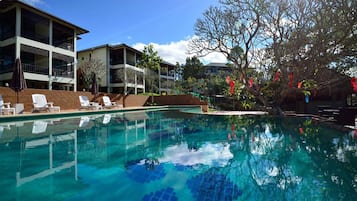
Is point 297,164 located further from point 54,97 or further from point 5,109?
point 54,97

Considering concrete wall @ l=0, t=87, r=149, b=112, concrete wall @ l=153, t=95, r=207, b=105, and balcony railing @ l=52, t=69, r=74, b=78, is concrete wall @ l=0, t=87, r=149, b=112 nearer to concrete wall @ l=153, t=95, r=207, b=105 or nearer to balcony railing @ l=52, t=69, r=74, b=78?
balcony railing @ l=52, t=69, r=74, b=78

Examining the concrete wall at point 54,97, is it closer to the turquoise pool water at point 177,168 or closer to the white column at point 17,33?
the white column at point 17,33

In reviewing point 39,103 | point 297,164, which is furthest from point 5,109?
point 297,164

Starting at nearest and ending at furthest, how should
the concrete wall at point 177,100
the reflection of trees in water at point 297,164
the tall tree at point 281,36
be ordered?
1. the reflection of trees in water at point 297,164
2. the tall tree at point 281,36
3. the concrete wall at point 177,100

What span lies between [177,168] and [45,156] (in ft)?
9.92

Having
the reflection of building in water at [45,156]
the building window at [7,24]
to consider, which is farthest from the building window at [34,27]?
the reflection of building in water at [45,156]

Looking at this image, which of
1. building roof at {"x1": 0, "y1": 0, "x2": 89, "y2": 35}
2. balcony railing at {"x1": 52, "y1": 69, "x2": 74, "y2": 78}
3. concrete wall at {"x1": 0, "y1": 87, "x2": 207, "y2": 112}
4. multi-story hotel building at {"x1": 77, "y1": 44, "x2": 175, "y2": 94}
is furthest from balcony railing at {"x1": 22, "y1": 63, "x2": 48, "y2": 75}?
multi-story hotel building at {"x1": 77, "y1": 44, "x2": 175, "y2": 94}

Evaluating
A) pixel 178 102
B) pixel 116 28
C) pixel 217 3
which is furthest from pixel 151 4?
pixel 178 102

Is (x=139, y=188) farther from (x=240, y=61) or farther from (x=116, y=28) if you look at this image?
(x=116, y=28)

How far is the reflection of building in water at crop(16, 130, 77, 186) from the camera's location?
369 centimetres

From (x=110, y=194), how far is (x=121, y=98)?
64.9 feet

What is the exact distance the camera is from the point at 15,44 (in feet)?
54.8

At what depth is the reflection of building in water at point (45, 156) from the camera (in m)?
3.69

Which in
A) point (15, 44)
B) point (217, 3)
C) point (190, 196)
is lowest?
point (190, 196)
